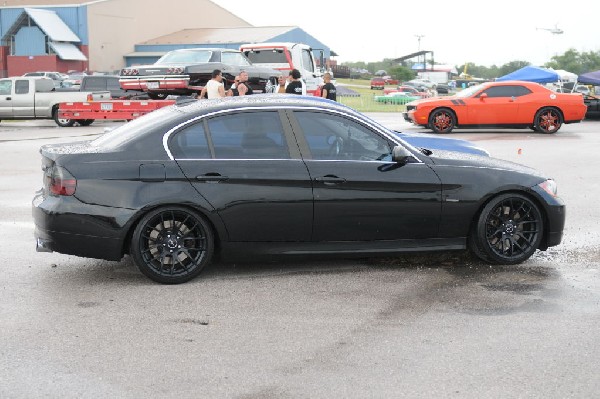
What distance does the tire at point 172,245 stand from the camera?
6750 millimetres

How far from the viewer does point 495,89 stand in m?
23.8

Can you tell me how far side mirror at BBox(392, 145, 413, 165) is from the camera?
7.02 meters

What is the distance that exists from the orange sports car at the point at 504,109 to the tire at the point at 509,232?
54.0ft

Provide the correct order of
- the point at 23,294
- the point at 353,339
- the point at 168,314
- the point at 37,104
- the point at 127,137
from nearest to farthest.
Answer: the point at 353,339, the point at 168,314, the point at 23,294, the point at 127,137, the point at 37,104

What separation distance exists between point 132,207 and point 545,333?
10.5 feet

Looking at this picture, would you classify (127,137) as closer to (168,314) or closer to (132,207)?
(132,207)

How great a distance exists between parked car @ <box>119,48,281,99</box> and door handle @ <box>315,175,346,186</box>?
1745cm

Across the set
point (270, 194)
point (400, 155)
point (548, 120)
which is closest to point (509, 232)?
point (400, 155)

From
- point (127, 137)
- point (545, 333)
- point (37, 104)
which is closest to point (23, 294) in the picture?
point (127, 137)

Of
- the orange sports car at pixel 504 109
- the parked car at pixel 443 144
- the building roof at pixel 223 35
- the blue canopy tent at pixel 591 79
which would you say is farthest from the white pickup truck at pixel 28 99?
the building roof at pixel 223 35

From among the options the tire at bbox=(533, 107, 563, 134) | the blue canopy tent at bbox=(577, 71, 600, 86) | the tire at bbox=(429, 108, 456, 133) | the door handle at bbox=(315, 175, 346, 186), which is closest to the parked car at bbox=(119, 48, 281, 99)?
the tire at bbox=(429, 108, 456, 133)

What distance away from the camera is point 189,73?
2455 cm

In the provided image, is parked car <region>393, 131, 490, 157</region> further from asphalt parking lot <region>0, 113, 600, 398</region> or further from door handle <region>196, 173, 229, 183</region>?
door handle <region>196, 173, 229, 183</region>

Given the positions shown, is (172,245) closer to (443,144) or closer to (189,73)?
(443,144)
